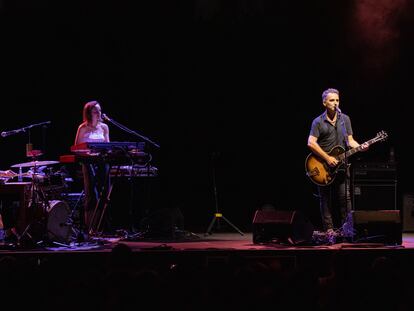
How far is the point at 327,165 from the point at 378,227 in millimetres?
1222

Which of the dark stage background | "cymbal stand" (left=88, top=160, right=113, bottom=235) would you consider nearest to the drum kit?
"cymbal stand" (left=88, top=160, right=113, bottom=235)

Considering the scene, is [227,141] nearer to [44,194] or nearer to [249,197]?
[249,197]

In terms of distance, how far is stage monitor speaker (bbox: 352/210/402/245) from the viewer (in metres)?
7.67

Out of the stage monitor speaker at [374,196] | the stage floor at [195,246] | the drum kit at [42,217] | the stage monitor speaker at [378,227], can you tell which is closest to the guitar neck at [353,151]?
the stage monitor speaker at [374,196]

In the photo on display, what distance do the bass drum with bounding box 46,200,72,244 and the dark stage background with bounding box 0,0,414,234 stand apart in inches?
108

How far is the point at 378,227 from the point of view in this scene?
7723mm

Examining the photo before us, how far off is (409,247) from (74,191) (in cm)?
610

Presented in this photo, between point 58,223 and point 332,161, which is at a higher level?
point 332,161

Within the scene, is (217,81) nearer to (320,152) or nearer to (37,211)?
(320,152)

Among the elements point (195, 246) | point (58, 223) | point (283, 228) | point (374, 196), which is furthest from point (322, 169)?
point (58, 223)

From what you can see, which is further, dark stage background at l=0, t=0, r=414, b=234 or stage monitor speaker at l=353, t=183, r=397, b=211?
dark stage background at l=0, t=0, r=414, b=234

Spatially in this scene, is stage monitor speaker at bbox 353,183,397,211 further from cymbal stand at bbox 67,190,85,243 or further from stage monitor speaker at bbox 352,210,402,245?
cymbal stand at bbox 67,190,85,243

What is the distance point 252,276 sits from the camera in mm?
3502

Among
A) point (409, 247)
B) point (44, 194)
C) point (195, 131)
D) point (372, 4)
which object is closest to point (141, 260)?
point (44, 194)
